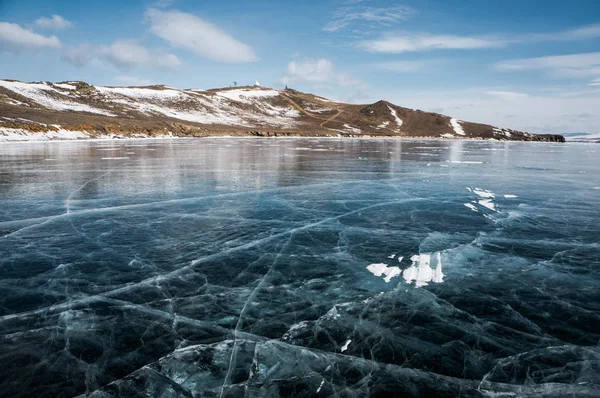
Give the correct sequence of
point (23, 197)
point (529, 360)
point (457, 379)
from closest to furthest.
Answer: point (457, 379)
point (529, 360)
point (23, 197)

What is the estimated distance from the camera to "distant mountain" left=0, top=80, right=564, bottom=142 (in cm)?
5378

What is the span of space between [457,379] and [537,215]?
7.20 meters

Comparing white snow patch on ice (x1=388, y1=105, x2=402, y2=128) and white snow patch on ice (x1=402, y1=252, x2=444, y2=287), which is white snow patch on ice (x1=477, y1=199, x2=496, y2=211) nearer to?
white snow patch on ice (x1=402, y1=252, x2=444, y2=287)

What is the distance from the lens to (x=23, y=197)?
10188 mm

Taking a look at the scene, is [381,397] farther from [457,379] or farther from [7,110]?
[7,110]

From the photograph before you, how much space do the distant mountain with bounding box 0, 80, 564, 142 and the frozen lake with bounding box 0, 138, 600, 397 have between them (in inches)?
1715

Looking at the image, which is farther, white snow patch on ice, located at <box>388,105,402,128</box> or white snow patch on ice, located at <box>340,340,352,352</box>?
white snow patch on ice, located at <box>388,105,402,128</box>

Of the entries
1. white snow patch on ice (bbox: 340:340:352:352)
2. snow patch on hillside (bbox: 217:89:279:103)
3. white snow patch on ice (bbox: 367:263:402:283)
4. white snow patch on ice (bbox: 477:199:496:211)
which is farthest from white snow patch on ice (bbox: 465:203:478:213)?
snow patch on hillside (bbox: 217:89:279:103)

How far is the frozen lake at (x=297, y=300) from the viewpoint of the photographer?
3.15 metres

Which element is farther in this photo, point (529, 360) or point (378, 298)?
point (378, 298)

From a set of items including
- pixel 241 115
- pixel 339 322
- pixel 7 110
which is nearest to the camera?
pixel 339 322

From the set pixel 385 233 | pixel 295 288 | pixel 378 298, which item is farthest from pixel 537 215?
pixel 295 288

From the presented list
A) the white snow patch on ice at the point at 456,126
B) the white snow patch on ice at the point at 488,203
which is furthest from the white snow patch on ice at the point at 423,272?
the white snow patch on ice at the point at 456,126

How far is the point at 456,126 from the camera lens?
12300cm
